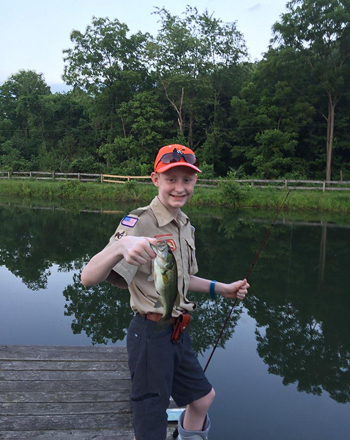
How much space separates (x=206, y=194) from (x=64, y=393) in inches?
771

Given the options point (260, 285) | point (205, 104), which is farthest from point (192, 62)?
point (260, 285)

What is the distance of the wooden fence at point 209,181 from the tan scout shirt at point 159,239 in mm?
21268

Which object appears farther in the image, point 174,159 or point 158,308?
point 174,159

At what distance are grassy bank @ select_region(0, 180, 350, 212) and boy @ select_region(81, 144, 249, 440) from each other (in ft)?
63.3

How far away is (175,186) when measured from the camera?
2021mm

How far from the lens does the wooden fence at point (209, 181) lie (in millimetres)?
23203

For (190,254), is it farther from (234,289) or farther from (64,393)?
(64,393)

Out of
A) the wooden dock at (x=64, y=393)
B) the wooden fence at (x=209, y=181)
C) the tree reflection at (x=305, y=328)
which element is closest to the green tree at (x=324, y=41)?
the wooden fence at (x=209, y=181)

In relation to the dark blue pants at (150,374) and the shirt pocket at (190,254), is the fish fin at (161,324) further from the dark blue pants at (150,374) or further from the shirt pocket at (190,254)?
the shirt pocket at (190,254)

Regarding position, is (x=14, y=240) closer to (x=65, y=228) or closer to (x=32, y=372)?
(x=65, y=228)

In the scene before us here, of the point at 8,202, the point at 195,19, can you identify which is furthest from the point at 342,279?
the point at 195,19

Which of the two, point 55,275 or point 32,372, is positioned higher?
point 32,372

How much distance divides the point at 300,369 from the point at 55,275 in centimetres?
566

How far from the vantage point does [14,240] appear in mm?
12195
